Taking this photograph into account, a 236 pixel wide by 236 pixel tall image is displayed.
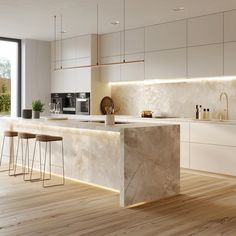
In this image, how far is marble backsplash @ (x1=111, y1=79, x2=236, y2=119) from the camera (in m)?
6.55

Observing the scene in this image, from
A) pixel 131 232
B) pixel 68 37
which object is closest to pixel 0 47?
pixel 68 37

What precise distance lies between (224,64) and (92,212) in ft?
11.2

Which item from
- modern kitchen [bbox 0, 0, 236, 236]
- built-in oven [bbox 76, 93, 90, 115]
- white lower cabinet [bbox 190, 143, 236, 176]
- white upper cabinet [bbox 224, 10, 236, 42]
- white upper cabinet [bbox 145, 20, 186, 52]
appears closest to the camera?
modern kitchen [bbox 0, 0, 236, 236]

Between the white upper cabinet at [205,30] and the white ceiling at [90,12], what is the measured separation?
17 centimetres

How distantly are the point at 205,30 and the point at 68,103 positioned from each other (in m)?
3.69

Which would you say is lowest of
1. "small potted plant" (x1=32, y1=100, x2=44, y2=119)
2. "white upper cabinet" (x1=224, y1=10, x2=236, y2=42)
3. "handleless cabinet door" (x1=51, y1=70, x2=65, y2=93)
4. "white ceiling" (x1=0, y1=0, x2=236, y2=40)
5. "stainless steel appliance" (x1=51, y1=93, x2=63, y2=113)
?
"small potted plant" (x1=32, y1=100, x2=44, y2=119)

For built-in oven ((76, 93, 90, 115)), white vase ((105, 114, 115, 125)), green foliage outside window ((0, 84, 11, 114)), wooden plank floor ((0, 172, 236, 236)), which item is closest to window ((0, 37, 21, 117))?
green foliage outside window ((0, 84, 11, 114))

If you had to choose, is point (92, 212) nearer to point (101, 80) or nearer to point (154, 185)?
point (154, 185)

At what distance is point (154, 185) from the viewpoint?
464 centimetres

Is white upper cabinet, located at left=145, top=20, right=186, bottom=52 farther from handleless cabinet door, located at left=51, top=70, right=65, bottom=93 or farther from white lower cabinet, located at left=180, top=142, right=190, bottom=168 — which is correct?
handleless cabinet door, located at left=51, top=70, right=65, bottom=93

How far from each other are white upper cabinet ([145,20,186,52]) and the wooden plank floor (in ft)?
8.92

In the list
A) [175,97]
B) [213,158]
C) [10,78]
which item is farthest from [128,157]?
[10,78]

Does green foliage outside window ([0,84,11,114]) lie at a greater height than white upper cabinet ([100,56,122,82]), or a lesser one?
lesser

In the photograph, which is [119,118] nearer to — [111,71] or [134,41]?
[111,71]
